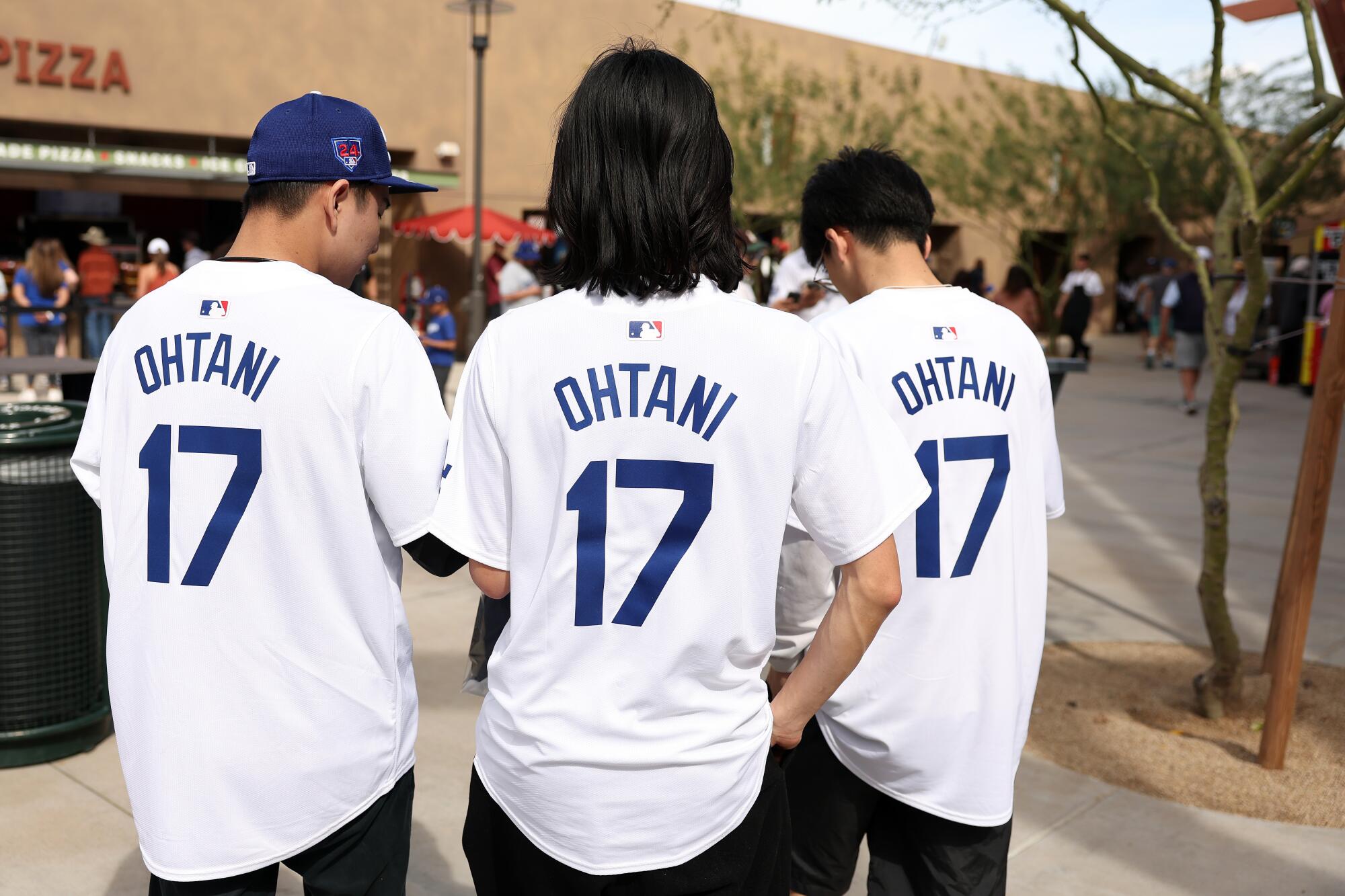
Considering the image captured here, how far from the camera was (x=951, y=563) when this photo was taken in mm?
2332

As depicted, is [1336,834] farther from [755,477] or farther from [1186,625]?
[755,477]

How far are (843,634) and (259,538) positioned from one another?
3.01ft

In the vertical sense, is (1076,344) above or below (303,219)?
below

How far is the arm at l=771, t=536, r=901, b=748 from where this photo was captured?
68.5 inches

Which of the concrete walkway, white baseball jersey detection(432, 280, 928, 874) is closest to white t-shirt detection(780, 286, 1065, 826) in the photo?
white baseball jersey detection(432, 280, 928, 874)

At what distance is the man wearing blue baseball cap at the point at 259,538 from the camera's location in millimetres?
1875

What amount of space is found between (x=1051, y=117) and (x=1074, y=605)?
23.9 metres

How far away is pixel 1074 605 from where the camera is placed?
6.55 m

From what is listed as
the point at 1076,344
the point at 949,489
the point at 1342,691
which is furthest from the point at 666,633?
the point at 1076,344

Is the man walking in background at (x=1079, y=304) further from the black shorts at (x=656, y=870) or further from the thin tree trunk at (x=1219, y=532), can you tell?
the black shorts at (x=656, y=870)

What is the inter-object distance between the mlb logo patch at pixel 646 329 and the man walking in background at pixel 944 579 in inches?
28.6

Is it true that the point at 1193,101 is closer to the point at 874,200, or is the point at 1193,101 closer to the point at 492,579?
the point at 874,200

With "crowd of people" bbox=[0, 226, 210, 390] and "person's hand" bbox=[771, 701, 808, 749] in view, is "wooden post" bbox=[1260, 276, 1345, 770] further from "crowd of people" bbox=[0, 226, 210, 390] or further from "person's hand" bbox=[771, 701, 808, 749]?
"crowd of people" bbox=[0, 226, 210, 390]

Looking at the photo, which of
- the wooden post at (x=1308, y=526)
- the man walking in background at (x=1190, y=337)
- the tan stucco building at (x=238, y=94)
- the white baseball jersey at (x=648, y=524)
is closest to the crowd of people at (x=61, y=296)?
the tan stucco building at (x=238, y=94)
